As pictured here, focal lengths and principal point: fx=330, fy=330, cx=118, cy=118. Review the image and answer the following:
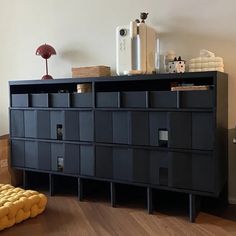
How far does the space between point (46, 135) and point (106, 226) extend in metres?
1.01

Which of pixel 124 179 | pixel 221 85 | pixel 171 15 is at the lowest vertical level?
pixel 124 179

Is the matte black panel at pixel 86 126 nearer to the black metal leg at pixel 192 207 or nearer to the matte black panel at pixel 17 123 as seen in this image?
the matte black panel at pixel 17 123

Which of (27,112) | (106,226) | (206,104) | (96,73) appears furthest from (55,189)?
(206,104)

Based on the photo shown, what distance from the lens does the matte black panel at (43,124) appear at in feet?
9.14

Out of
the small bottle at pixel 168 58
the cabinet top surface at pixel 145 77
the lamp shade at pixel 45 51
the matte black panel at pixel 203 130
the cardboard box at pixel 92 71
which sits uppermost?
the lamp shade at pixel 45 51

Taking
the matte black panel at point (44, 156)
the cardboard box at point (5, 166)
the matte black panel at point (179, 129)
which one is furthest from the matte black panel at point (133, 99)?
the cardboard box at point (5, 166)

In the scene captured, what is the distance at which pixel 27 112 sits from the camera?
2895mm

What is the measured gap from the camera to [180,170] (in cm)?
224

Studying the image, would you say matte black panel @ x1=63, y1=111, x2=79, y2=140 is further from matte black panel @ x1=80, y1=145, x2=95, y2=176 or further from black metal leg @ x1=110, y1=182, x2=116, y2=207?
black metal leg @ x1=110, y1=182, x2=116, y2=207

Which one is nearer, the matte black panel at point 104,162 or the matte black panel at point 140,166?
the matte black panel at point 140,166

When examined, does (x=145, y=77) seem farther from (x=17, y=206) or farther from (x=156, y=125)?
(x=17, y=206)

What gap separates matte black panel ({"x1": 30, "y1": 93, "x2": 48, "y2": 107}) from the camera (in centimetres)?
278

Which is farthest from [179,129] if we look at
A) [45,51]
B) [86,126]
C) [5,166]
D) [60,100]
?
[5,166]

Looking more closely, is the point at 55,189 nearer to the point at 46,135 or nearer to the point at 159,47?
the point at 46,135
